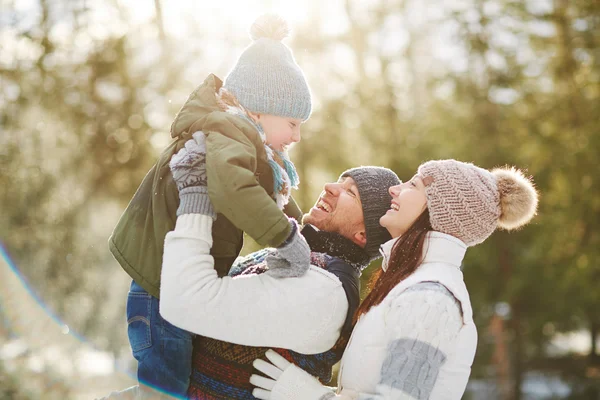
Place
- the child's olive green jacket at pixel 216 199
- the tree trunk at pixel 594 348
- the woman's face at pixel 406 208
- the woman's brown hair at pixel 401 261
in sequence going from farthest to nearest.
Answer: the tree trunk at pixel 594 348, the woman's face at pixel 406 208, the woman's brown hair at pixel 401 261, the child's olive green jacket at pixel 216 199

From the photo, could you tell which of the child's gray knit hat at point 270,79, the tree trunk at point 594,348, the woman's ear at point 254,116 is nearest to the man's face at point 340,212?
the child's gray knit hat at point 270,79

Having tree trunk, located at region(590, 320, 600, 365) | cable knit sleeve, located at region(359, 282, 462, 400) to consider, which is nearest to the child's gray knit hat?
cable knit sleeve, located at region(359, 282, 462, 400)

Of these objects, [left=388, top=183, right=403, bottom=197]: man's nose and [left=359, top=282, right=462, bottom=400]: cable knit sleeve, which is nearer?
[left=359, top=282, right=462, bottom=400]: cable knit sleeve

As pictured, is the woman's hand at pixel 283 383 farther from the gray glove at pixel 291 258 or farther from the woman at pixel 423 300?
the gray glove at pixel 291 258

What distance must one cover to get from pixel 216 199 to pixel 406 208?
0.81 m

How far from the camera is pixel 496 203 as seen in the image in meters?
2.53

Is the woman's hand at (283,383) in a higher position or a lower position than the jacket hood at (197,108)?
lower

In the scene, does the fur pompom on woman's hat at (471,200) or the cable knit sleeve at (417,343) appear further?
the fur pompom on woman's hat at (471,200)

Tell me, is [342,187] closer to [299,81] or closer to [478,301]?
[299,81]

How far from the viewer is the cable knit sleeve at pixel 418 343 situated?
2.11m

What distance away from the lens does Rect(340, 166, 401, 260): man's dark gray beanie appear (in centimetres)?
272

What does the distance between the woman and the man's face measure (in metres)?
0.16

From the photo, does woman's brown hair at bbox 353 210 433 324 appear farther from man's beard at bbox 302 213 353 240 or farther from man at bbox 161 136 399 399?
man's beard at bbox 302 213 353 240

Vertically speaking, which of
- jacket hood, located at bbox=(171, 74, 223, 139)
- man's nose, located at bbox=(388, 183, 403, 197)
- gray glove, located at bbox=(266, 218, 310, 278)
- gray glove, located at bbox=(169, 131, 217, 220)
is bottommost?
gray glove, located at bbox=(266, 218, 310, 278)
